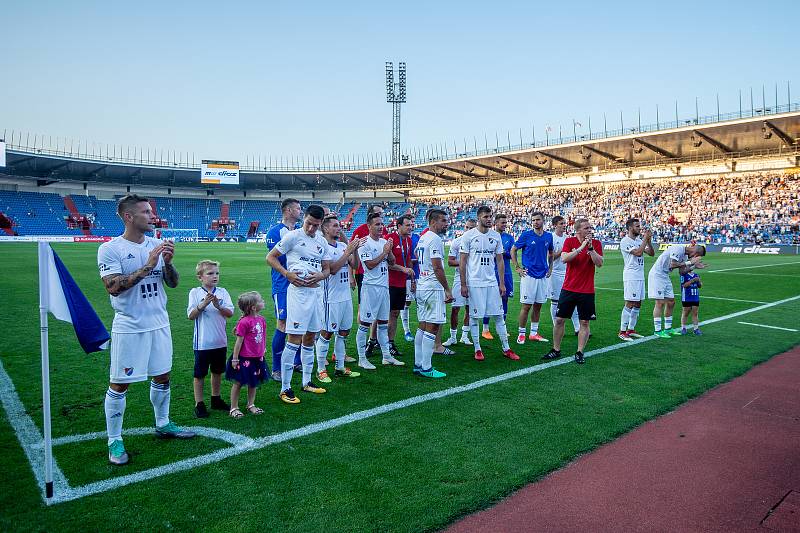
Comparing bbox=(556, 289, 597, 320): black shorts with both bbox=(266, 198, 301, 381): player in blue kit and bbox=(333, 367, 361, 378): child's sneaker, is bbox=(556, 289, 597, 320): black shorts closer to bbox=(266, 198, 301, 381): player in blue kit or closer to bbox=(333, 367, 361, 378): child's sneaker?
bbox=(333, 367, 361, 378): child's sneaker

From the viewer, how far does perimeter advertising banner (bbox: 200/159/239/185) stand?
6100 cm

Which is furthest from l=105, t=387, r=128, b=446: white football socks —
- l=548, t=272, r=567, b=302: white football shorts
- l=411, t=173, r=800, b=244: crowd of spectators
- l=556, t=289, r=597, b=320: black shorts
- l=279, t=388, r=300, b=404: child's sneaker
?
l=411, t=173, r=800, b=244: crowd of spectators

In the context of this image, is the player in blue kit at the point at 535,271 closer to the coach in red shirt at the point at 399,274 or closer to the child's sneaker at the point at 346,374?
the coach in red shirt at the point at 399,274

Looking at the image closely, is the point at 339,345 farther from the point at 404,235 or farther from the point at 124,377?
the point at 124,377

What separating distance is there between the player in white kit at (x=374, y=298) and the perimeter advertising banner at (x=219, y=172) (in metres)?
58.9

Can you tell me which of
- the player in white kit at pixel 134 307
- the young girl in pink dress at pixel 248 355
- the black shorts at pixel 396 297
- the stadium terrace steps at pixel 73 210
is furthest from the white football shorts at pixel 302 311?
the stadium terrace steps at pixel 73 210

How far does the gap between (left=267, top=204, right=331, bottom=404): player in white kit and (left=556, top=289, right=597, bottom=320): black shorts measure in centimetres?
374

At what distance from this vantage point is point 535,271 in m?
9.08

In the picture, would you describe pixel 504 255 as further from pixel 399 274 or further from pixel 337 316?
pixel 337 316

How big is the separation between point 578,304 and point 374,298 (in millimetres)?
3021

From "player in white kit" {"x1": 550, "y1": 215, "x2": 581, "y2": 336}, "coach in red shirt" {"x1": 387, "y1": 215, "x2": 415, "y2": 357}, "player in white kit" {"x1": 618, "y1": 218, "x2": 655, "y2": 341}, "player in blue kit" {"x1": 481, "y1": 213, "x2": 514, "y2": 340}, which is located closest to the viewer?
"coach in red shirt" {"x1": 387, "y1": 215, "x2": 415, "y2": 357}

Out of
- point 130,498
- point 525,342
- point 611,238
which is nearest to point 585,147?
point 611,238

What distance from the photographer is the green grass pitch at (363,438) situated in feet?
10.9

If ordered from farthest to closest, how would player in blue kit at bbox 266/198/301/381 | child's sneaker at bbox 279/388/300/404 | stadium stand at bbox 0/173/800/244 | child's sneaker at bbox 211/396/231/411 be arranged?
stadium stand at bbox 0/173/800/244, player in blue kit at bbox 266/198/301/381, child's sneaker at bbox 279/388/300/404, child's sneaker at bbox 211/396/231/411
